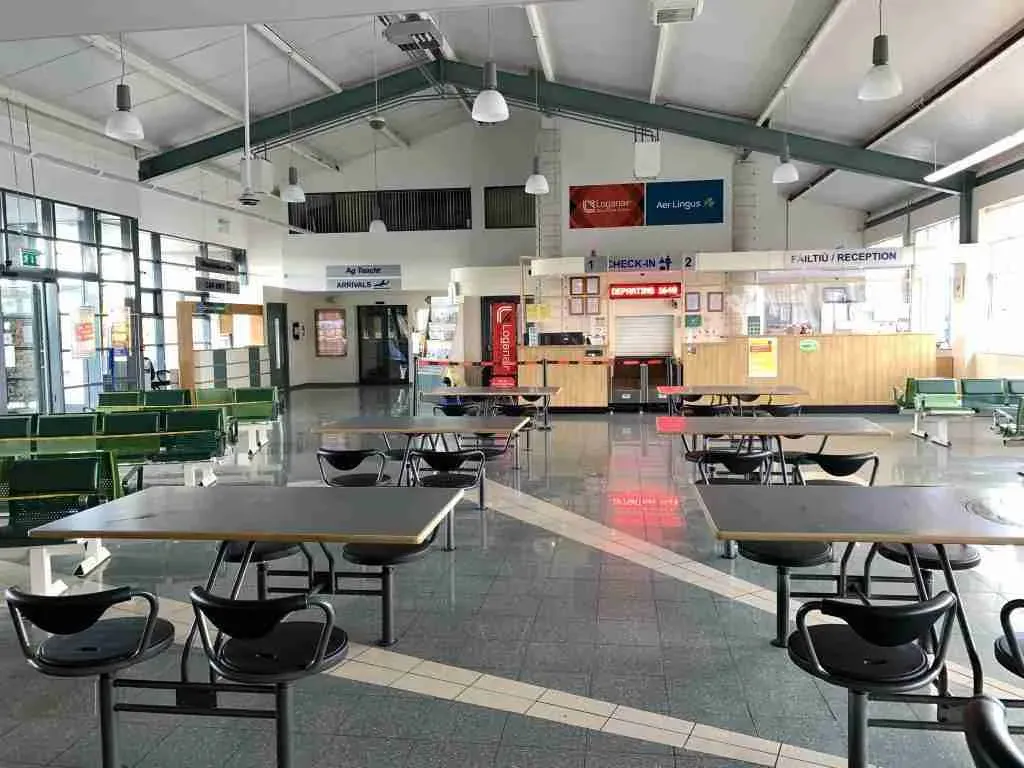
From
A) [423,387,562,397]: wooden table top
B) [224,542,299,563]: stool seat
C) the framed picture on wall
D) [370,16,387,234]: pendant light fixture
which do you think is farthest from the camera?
the framed picture on wall

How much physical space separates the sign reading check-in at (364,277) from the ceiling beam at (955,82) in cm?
944

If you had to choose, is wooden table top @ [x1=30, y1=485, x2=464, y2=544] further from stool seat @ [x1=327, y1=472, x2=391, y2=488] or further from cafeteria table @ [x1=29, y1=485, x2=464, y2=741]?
stool seat @ [x1=327, y1=472, x2=391, y2=488]

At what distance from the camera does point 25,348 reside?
974 cm

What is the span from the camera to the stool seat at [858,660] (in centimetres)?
224

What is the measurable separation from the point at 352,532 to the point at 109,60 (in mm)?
8725

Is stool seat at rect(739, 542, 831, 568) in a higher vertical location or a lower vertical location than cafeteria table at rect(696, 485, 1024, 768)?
lower

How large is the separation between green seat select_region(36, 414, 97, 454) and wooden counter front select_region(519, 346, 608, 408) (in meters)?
7.67

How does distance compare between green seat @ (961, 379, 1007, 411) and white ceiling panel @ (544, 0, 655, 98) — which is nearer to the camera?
white ceiling panel @ (544, 0, 655, 98)

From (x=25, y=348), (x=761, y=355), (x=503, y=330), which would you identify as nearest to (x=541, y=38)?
(x=761, y=355)

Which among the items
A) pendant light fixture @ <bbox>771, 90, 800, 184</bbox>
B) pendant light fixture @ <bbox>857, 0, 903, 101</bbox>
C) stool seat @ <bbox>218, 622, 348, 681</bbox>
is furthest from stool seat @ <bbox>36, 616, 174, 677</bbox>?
pendant light fixture @ <bbox>771, 90, 800, 184</bbox>

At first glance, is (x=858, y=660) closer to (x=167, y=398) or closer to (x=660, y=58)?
(x=167, y=398)

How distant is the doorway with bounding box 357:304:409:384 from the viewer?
64.0 ft

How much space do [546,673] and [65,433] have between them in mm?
4968

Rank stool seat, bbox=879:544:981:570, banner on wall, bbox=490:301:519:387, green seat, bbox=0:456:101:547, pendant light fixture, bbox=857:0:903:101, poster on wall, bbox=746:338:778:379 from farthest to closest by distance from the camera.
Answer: banner on wall, bbox=490:301:519:387, poster on wall, bbox=746:338:778:379, pendant light fixture, bbox=857:0:903:101, green seat, bbox=0:456:101:547, stool seat, bbox=879:544:981:570
